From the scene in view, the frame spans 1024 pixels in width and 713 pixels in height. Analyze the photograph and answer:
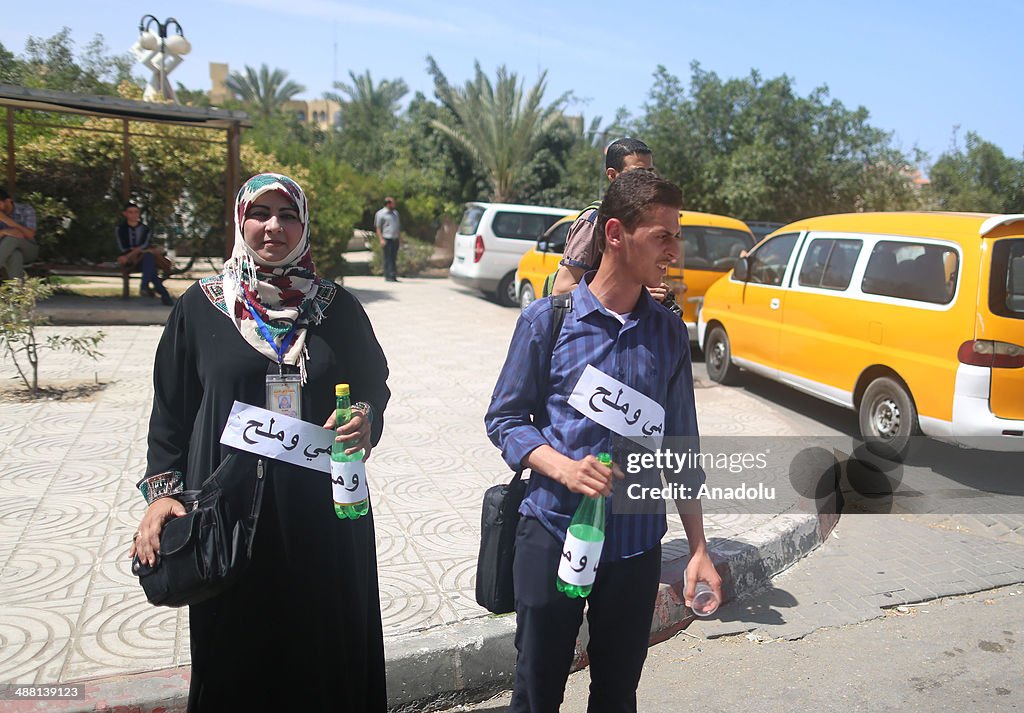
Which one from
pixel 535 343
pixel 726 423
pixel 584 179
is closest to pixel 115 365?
pixel 726 423

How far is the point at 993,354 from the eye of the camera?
593 centimetres

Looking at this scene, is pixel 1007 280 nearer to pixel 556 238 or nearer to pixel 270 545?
pixel 270 545

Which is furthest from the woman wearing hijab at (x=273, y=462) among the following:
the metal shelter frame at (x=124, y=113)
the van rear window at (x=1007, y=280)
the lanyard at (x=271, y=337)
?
the metal shelter frame at (x=124, y=113)

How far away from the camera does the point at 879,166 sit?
973 inches

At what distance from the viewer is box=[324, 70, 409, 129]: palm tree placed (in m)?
45.6

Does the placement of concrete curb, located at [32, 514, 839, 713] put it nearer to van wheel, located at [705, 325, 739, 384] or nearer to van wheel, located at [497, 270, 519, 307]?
van wheel, located at [705, 325, 739, 384]

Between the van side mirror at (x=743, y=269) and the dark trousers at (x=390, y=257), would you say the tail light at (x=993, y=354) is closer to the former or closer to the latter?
the van side mirror at (x=743, y=269)

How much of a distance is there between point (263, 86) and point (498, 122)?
109ft

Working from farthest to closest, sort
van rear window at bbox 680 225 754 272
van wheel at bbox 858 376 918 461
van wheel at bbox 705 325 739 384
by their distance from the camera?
van rear window at bbox 680 225 754 272 < van wheel at bbox 705 325 739 384 < van wheel at bbox 858 376 918 461

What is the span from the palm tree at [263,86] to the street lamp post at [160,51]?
1639 inches

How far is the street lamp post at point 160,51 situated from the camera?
13664mm

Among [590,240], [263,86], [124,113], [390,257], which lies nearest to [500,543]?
[590,240]
